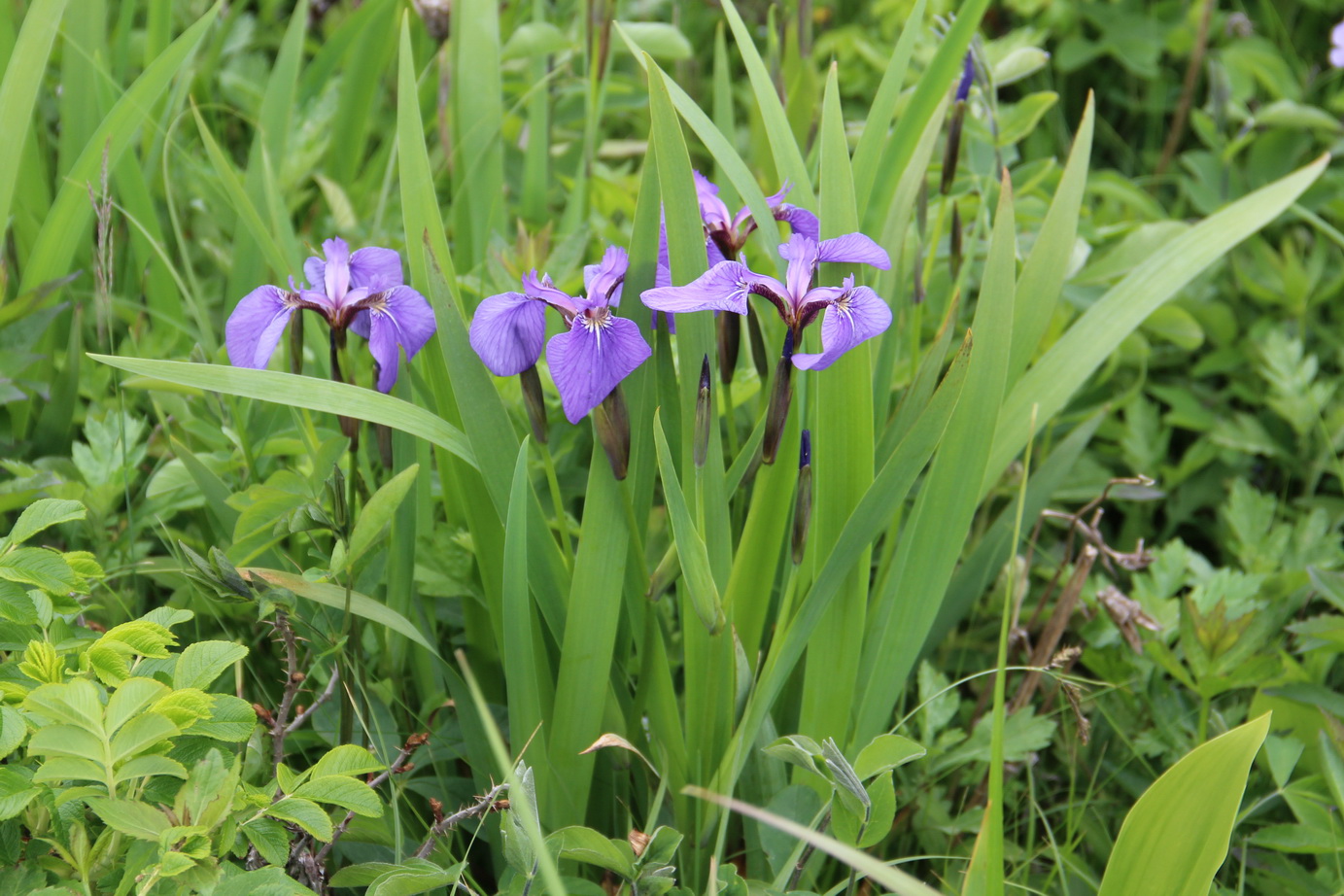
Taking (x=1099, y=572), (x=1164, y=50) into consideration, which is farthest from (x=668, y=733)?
(x=1164, y=50)

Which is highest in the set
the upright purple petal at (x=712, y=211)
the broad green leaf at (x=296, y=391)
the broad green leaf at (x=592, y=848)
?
the upright purple petal at (x=712, y=211)

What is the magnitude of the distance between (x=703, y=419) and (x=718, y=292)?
0.12 meters

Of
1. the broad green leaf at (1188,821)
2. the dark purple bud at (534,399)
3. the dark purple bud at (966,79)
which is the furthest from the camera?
the dark purple bud at (966,79)

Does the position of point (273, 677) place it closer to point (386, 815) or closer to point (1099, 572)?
point (386, 815)

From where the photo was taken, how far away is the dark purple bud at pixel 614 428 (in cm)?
94

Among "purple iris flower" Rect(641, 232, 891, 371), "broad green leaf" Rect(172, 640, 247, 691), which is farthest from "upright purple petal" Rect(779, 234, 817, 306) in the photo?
"broad green leaf" Rect(172, 640, 247, 691)

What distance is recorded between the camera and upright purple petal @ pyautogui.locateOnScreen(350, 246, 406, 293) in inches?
40.1

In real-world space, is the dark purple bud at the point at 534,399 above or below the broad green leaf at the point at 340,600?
above

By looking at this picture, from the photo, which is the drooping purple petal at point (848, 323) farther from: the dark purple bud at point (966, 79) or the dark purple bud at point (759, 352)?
the dark purple bud at point (966, 79)

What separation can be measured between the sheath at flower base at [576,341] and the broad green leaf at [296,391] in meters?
0.12

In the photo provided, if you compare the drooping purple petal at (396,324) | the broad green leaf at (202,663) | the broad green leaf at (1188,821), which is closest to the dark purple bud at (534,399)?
the drooping purple petal at (396,324)

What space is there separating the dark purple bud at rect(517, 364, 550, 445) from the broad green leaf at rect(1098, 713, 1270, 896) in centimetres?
66

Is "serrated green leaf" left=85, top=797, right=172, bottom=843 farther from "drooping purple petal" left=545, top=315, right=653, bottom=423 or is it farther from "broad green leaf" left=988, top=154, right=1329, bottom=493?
"broad green leaf" left=988, top=154, right=1329, bottom=493

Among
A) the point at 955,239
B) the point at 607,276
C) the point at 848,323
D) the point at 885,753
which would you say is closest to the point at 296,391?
the point at 607,276
